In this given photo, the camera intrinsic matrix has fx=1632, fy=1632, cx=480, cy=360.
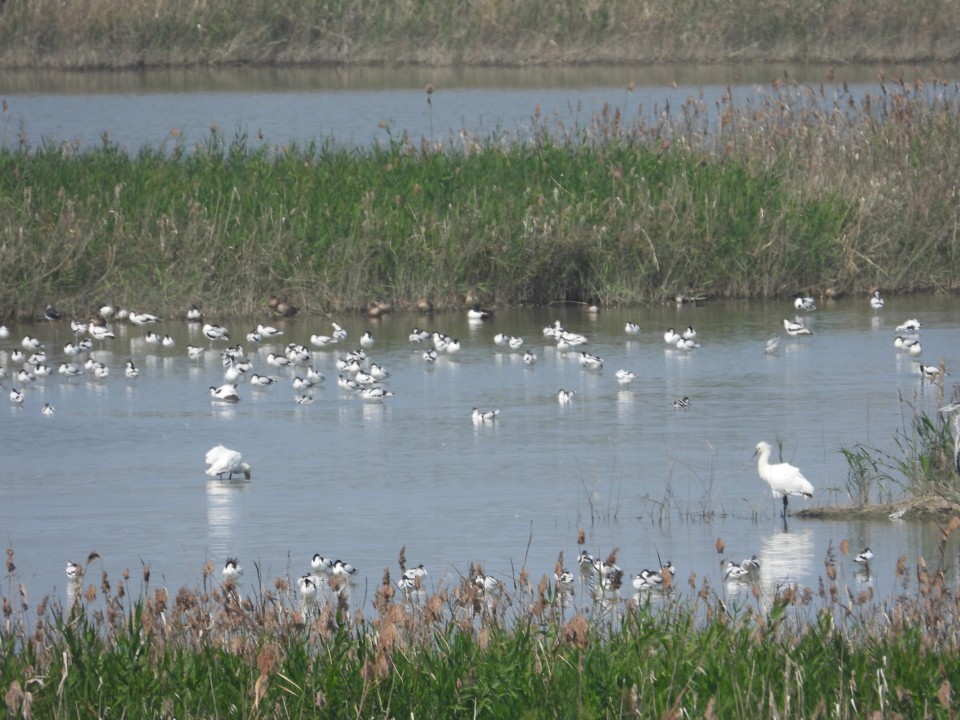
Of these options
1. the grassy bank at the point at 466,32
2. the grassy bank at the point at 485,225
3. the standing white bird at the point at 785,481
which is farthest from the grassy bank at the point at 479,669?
the grassy bank at the point at 466,32

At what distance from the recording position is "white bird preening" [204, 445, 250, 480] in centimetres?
977

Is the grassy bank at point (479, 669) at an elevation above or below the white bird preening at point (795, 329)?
below

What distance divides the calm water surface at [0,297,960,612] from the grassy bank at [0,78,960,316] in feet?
2.40

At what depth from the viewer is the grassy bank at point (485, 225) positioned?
15891 mm

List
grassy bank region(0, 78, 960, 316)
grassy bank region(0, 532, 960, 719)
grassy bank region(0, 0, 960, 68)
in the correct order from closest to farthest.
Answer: grassy bank region(0, 532, 960, 719), grassy bank region(0, 78, 960, 316), grassy bank region(0, 0, 960, 68)

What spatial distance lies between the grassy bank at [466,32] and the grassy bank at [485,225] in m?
23.5

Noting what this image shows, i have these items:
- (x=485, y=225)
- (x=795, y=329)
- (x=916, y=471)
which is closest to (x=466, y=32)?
(x=485, y=225)

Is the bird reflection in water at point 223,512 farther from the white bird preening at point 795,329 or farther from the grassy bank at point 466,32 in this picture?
the grassy bank at point 466,32

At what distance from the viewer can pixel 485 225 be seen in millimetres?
16016

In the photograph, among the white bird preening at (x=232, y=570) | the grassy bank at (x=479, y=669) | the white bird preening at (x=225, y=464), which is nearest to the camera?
the grassy bank at (x=479, y=669)

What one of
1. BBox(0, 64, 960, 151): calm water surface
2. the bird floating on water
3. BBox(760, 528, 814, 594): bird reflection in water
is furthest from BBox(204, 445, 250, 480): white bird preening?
BBox(0, 64, 960, 151): calm water surface

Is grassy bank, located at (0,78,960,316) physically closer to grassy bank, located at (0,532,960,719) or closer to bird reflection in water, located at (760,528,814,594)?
bird reflection in water, located at (760,528,814,594)

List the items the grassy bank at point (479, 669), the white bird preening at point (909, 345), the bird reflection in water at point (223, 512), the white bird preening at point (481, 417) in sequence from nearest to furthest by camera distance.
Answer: the grassy bank at point (479, 669) → the bird reflection in water at point (223, 512) → the white bird preening at point (481, 417) → the white bird preening at point (909, 345)

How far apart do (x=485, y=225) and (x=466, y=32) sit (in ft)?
87.5
